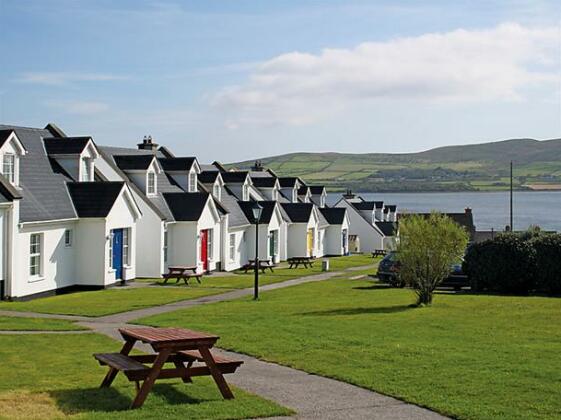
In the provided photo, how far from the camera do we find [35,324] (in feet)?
72.5

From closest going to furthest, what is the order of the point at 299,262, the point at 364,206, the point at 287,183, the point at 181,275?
the point at 181,275
the point at 299,262
the point at 287,183
the point at 364,206

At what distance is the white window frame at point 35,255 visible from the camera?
3066 centimetres

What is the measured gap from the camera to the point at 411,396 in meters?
12.0

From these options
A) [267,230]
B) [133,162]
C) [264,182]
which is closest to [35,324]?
[133,162]

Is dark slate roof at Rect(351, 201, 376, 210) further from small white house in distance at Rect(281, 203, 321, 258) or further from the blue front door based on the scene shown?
the blue front door

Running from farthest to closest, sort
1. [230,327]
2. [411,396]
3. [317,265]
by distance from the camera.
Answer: [317,265]
[230,327]
[411,396]

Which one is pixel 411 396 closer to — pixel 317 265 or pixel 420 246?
pixel 420 246

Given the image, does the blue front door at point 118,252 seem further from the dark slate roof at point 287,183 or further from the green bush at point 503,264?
the dark slate roof at point 287,183

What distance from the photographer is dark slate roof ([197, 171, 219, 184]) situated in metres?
49.9

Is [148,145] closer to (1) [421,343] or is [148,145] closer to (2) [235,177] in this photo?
(2) [235,177]

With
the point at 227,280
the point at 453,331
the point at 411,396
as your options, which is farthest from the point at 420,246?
the point at 227,280

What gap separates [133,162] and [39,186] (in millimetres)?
9498

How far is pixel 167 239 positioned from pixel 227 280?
4.28 m

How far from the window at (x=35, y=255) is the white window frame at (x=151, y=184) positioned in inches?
444
